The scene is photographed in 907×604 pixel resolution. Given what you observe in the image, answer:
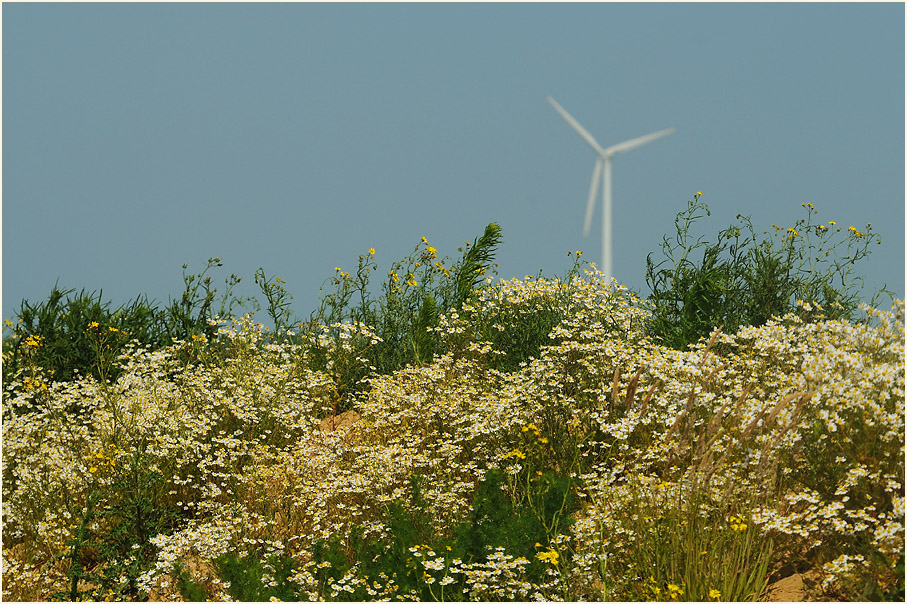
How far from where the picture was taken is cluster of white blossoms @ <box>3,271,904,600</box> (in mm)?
5238

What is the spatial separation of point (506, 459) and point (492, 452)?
7.3 inches

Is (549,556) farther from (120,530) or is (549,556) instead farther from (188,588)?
(120,530)

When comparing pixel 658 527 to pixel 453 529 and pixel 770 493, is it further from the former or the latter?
pixel 453 529

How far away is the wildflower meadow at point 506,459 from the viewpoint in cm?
520

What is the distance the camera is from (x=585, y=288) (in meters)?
9.81

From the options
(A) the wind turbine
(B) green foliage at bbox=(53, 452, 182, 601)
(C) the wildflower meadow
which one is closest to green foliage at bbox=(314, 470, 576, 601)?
(C) the wildflower meadow

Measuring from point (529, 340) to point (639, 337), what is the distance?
1258mm

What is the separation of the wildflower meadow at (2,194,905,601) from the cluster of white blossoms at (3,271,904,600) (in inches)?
1.0

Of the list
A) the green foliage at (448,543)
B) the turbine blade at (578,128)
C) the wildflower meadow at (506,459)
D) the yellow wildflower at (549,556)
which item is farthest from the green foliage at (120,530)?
the turbine blade at (578,128)

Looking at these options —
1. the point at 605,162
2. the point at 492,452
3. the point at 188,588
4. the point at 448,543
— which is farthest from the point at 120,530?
the point at 605,162

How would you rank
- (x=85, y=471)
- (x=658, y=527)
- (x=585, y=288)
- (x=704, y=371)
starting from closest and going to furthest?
(x=658, y=527) < (x=704, y=371) < (x=85, y=471) < (x=585, y=288)

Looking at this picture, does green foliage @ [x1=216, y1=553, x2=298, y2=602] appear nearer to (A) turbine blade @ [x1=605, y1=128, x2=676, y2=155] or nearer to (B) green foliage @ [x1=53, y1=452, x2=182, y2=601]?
(B) green foliage @ [x1=53, y1=452, x2=182, y2=601]

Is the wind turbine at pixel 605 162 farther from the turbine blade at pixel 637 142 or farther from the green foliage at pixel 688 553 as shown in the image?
the green foliage at pixel 688 553

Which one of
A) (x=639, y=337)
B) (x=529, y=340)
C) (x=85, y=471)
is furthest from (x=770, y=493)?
(x=85, y=471)
